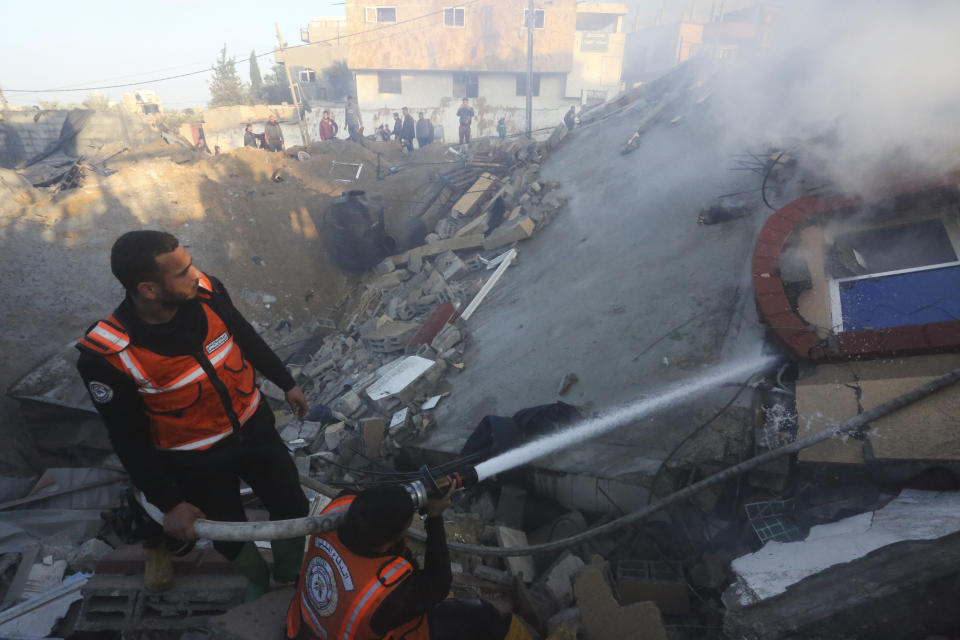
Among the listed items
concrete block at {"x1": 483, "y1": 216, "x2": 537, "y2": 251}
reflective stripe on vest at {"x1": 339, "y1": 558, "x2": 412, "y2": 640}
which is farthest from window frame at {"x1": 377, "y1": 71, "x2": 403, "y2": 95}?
reflective stripe on vest at {"x1": 339, "y1": 558, "x2": 412, "y2": 640}

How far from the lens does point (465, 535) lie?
3617mm

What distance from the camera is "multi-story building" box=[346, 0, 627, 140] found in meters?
25.1

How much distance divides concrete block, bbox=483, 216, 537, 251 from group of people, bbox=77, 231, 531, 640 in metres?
5.83

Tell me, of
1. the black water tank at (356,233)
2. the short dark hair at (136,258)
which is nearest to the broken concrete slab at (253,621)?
the short dark hair at (136,258)

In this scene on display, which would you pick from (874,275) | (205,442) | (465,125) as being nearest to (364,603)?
(205,442)

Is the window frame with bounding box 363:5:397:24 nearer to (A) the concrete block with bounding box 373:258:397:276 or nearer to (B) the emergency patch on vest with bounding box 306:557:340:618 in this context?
(A) the concrete block with bounding box 373:258:397:276

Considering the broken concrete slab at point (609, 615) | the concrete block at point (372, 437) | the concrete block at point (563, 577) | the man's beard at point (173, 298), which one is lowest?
the concrete block at point (372, 437)

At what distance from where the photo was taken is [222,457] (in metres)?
2.45

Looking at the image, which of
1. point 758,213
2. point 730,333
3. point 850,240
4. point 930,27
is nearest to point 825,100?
point 930,27

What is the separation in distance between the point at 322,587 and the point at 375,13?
28985mm

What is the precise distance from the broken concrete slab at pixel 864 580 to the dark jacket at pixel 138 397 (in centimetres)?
268

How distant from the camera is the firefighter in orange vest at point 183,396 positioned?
2080 mm

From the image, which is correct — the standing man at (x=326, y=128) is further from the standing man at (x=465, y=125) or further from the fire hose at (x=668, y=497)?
the fire hose at (x=668, y=497)

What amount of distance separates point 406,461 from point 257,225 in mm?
7651
